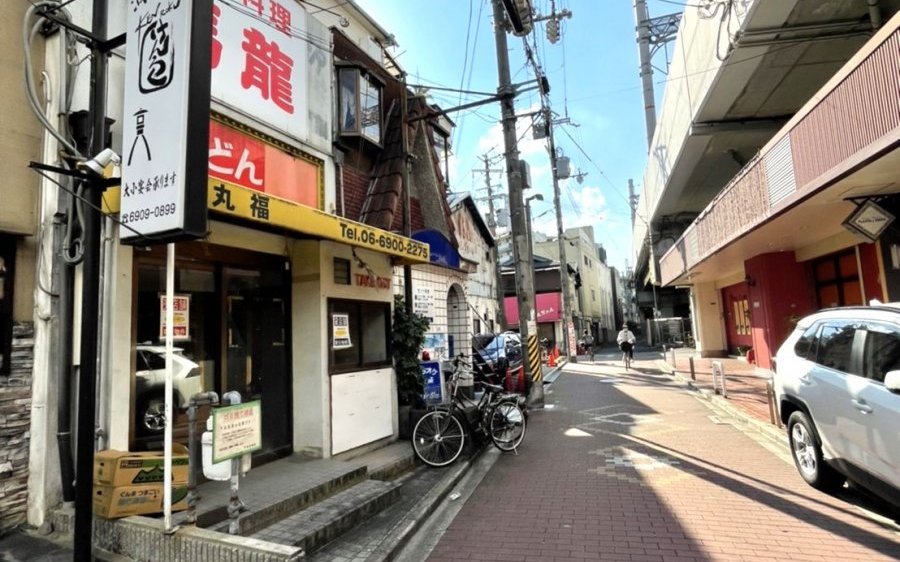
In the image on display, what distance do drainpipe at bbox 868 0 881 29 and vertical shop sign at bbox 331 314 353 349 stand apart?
33.4 ft

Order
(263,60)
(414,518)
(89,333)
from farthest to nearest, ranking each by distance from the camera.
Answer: (263,60) < (414,518) < (89,333)

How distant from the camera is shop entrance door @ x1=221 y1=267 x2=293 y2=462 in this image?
247 inches

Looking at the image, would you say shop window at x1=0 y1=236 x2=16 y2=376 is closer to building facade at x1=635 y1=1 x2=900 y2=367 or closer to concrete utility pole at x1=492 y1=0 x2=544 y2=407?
building facade at x1=635 y1=1 x2=900 y2=367

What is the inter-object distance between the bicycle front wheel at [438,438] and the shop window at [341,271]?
2277 mm

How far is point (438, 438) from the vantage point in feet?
24.2

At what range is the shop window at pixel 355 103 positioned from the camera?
823cm

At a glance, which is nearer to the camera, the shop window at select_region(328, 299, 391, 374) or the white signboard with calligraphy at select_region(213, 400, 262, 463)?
the white signboard with calligraphy at select_region(213, 400, 262, 463)

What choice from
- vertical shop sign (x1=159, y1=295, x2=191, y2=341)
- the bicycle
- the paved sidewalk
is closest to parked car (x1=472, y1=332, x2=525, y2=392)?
the bicycle

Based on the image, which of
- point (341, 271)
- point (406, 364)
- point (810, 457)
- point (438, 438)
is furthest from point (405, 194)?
point (810, 457)

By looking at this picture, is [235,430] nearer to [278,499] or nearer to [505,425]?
[278,499]

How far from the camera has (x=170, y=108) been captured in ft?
11.7

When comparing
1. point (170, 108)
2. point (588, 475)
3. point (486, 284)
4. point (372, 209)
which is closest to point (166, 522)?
point (170, 108)

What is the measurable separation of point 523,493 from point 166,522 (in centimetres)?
395

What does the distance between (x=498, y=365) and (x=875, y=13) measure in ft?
34.3
